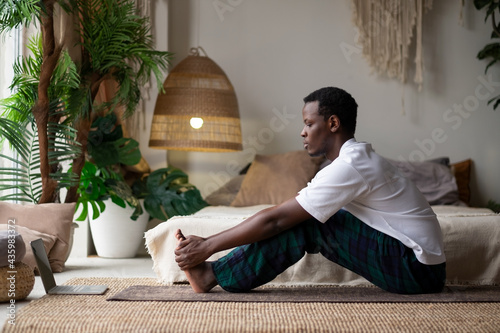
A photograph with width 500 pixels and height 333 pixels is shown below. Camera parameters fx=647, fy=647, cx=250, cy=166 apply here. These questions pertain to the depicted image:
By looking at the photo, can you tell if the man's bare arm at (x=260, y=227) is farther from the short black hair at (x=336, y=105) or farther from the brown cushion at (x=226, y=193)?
the brown cushion at (x=226, y=193)

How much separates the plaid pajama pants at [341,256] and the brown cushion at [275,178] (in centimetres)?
153

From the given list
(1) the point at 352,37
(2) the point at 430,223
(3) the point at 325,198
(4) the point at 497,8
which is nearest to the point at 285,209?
(3) the point at 325,198

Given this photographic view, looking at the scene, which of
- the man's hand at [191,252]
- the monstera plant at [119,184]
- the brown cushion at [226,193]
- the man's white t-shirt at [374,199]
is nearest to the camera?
the man's white t-shirt at [374,199]

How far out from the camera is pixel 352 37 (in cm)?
447

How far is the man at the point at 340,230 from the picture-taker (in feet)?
7.04

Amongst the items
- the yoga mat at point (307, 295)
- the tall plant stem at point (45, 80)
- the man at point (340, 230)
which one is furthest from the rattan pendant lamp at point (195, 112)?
the man at point (340, 230)

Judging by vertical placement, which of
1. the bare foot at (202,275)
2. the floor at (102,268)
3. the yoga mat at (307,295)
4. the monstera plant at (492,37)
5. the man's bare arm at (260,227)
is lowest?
the floor at (102,268)

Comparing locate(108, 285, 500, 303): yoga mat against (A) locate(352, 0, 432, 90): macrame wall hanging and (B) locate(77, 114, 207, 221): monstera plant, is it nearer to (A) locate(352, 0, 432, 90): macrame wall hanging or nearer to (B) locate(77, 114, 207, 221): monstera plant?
(B) locate(77, 114, 207, 221): monstera plant

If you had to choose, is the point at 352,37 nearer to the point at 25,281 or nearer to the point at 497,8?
the point at 497,8

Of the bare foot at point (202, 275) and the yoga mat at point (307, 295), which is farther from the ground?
the bare foot at point (202, 275)

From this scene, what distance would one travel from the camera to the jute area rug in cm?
180

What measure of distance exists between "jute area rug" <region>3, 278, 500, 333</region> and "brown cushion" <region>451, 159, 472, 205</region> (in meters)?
2.12

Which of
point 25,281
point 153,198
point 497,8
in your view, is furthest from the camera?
point 497,8

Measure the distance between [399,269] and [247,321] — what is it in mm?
625
